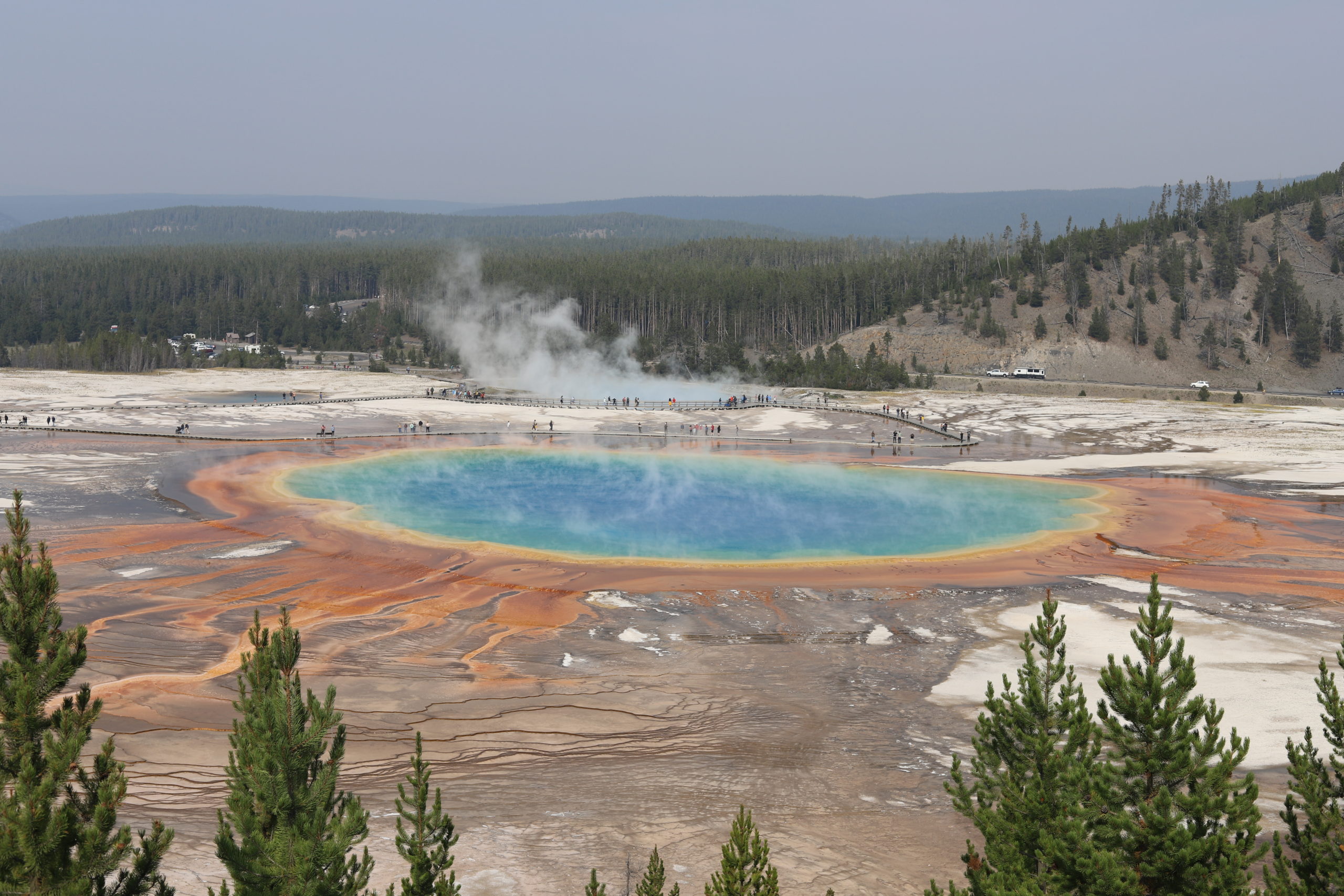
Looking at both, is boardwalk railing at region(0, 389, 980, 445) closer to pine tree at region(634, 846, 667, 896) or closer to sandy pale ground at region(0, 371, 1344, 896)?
sandy pale ground at region(0, 371, 1344, 896)

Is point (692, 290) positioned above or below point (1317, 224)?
below

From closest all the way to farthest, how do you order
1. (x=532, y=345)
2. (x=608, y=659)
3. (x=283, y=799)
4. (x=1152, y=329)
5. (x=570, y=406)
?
(x=283, y=799) < (x=608, y=659) < (x=570, y=406) < (x=1152, y=329) < (x=532, y=345)

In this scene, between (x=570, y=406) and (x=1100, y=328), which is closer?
(x=570, y=406)

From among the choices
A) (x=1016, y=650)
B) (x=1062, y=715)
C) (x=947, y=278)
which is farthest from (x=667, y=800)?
(x=947, y=278)

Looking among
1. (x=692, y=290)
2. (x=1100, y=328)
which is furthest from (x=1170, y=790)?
(x=692, y=290)

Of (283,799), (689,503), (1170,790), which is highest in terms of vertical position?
(283,799)

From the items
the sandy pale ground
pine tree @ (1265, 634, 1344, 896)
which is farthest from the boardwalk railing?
pine tree @ (1265, 634, 1344, 896)

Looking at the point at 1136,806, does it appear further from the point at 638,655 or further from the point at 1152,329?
the point at 1152,329
